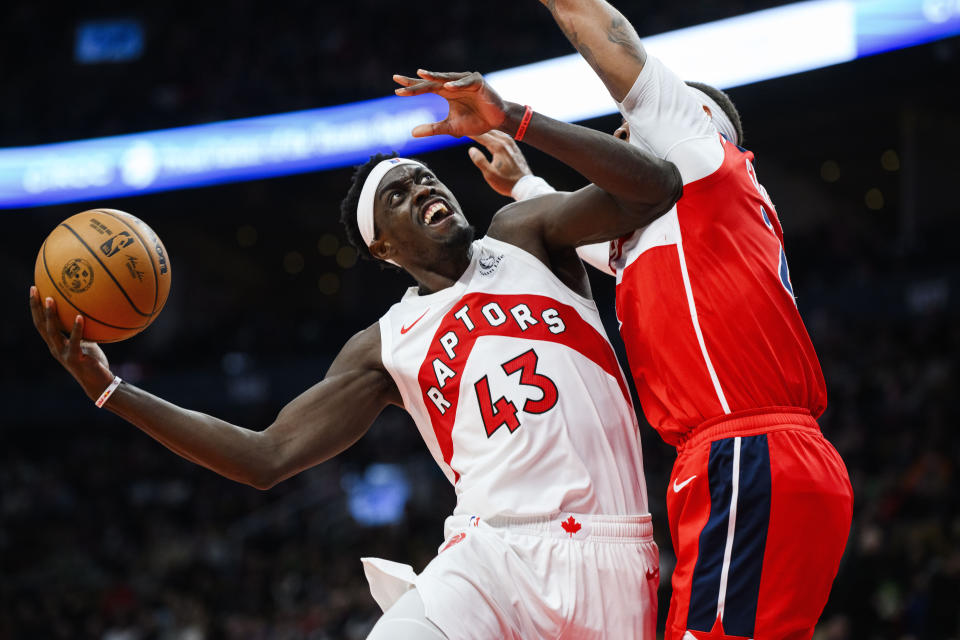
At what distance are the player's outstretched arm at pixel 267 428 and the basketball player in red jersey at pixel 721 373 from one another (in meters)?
1.04

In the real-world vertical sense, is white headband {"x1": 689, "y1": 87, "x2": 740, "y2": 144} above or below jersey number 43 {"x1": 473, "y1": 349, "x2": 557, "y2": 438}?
above

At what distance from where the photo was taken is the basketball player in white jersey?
3.21 m

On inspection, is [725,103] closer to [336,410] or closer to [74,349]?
[336,410]

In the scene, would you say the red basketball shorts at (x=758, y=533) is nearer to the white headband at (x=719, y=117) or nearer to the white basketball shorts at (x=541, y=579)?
the white basketball shorts at (x=541, y=579)

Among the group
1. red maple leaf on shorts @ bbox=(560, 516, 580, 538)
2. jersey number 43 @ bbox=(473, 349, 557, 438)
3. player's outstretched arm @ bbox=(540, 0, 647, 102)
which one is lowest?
red maple leaf on shorts @ bbox=(560, 516, 580, 538)

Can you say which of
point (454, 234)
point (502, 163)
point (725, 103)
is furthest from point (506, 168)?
point (725, 103)

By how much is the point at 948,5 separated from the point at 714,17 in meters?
2.73

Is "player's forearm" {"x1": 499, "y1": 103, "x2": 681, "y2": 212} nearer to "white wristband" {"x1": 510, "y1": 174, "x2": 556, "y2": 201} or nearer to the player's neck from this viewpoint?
the player's neck

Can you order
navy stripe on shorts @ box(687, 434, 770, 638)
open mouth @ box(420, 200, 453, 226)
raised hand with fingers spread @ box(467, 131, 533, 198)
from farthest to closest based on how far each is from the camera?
raised hand with fingers spread @ box(467, 131, 533, 198), open mouth @ box(420, 200, 453, 226), navy stripe on shorts @ box(687, 434, 770, 638)

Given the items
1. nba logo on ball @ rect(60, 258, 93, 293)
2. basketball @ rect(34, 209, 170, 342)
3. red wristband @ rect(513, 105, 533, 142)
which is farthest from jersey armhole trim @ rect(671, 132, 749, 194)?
nba logo on ball @ rect(60, 258, 93, 293)

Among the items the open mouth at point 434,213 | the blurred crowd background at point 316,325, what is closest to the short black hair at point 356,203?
the open mouth at point 434,213

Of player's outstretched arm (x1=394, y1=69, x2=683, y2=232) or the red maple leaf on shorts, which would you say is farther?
the red maple leaf on shorts

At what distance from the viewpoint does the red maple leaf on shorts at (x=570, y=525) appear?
3.39 m

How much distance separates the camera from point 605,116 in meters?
13.8
